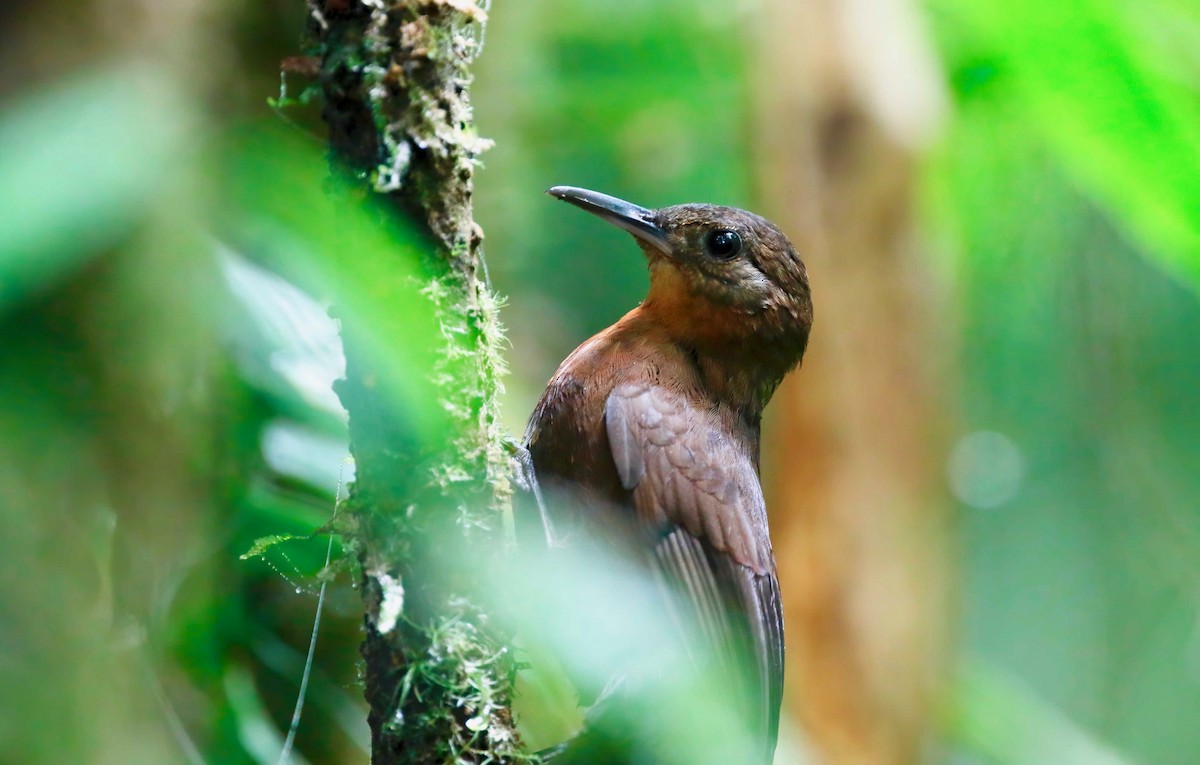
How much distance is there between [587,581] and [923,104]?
3416 millimetres

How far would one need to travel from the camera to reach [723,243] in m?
3.06

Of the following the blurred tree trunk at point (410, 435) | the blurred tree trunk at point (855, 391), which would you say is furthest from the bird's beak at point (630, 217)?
the blurred tree trunk at point (855, 391)

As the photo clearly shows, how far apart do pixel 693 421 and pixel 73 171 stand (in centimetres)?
161

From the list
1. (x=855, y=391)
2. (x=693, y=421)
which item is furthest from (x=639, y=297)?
(x=693, y=421)

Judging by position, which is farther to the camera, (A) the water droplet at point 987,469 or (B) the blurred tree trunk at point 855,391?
(A) the water droplet at point 987,469

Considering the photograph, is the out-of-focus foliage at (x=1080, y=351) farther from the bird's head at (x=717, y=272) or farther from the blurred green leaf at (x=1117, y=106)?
the bird's head at (x=717, y=272)

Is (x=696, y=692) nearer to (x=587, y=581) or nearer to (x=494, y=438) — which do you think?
(x=587, y=581)

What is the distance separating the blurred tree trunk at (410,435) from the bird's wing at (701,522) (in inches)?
33.2

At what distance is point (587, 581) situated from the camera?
7.14 feet

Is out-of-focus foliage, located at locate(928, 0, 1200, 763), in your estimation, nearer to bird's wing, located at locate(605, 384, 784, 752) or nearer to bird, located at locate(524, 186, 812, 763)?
bird, located at locate(524, 186, 812, 763)

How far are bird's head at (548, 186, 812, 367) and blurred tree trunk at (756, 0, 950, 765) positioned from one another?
1.92 m

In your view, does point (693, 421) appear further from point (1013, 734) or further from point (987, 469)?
point (987, 469)

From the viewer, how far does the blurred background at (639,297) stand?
2.58 metres

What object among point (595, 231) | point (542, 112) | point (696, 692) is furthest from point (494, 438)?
point (595, 231)
